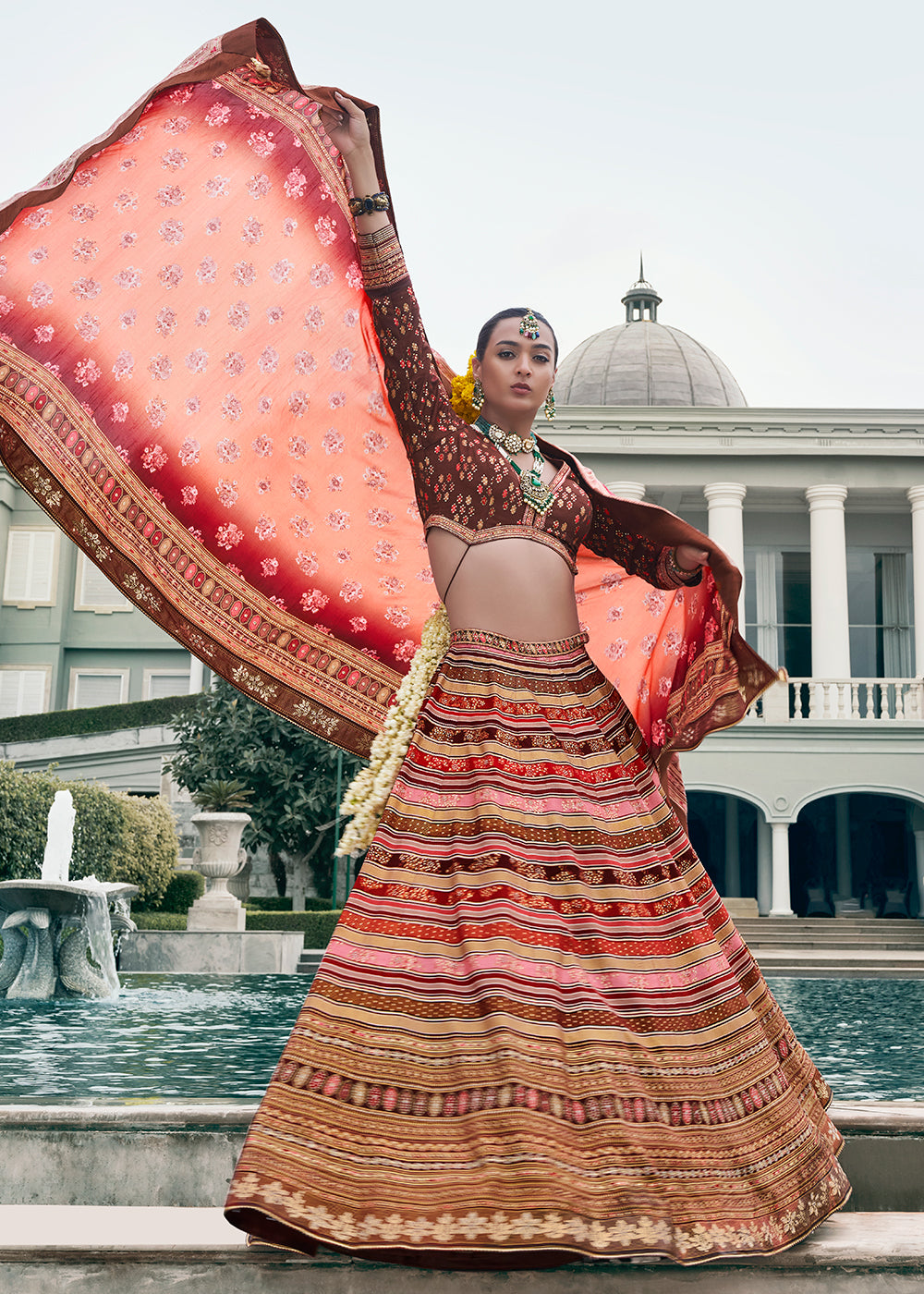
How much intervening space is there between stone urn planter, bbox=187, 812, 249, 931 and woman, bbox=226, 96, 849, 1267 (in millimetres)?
11864

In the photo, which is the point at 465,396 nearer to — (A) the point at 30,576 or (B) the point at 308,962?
(B) the point at 308,962

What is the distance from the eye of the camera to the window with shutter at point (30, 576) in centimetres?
3238

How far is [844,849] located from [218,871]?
45.6 ft

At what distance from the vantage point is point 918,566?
23.1 metres

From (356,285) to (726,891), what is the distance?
22348mm

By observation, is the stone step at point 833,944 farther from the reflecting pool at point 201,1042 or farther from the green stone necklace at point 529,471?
the green stone necklace at point 529,471

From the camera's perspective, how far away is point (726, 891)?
2422cm

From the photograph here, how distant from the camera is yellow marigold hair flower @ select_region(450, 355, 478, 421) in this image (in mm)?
3207

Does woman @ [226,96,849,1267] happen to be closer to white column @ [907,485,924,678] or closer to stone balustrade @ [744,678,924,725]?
stone balustrade @ [744,678,924,725]

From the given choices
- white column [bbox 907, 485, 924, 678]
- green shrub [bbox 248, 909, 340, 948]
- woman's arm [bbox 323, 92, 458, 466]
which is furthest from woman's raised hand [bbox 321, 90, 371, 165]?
white column [bbox 907, 485, 924, 678]

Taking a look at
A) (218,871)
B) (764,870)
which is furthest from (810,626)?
(218,871)

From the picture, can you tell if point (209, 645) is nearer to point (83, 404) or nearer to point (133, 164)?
point (83, 404)

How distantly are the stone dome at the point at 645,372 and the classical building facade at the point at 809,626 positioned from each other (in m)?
4.82

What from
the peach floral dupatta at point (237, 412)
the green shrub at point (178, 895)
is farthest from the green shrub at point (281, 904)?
the peach floral dupatta at point (237, 412)
